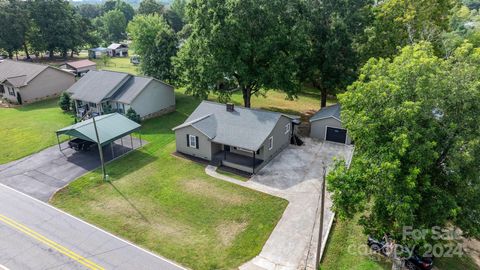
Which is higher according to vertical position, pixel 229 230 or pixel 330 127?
pixel 330 127

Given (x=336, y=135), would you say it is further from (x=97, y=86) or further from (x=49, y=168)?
(x=97, y=86)

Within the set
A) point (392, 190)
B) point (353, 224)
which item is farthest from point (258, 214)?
point (392, 190)

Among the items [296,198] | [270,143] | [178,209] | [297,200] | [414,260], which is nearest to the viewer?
[414,260]

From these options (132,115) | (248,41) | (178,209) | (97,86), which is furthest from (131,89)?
(178,209)

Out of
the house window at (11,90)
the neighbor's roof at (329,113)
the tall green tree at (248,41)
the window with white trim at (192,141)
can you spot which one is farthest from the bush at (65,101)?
the neighbor's roof at (329,113)

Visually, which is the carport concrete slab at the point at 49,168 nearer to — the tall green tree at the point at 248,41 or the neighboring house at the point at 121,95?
the neighboring house at the point at 121,95

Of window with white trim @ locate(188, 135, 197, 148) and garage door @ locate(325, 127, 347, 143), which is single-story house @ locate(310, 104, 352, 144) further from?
window with white trim @ locate(188, 135, 197, 148)

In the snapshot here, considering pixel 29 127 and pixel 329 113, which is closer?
pixel 329 113
